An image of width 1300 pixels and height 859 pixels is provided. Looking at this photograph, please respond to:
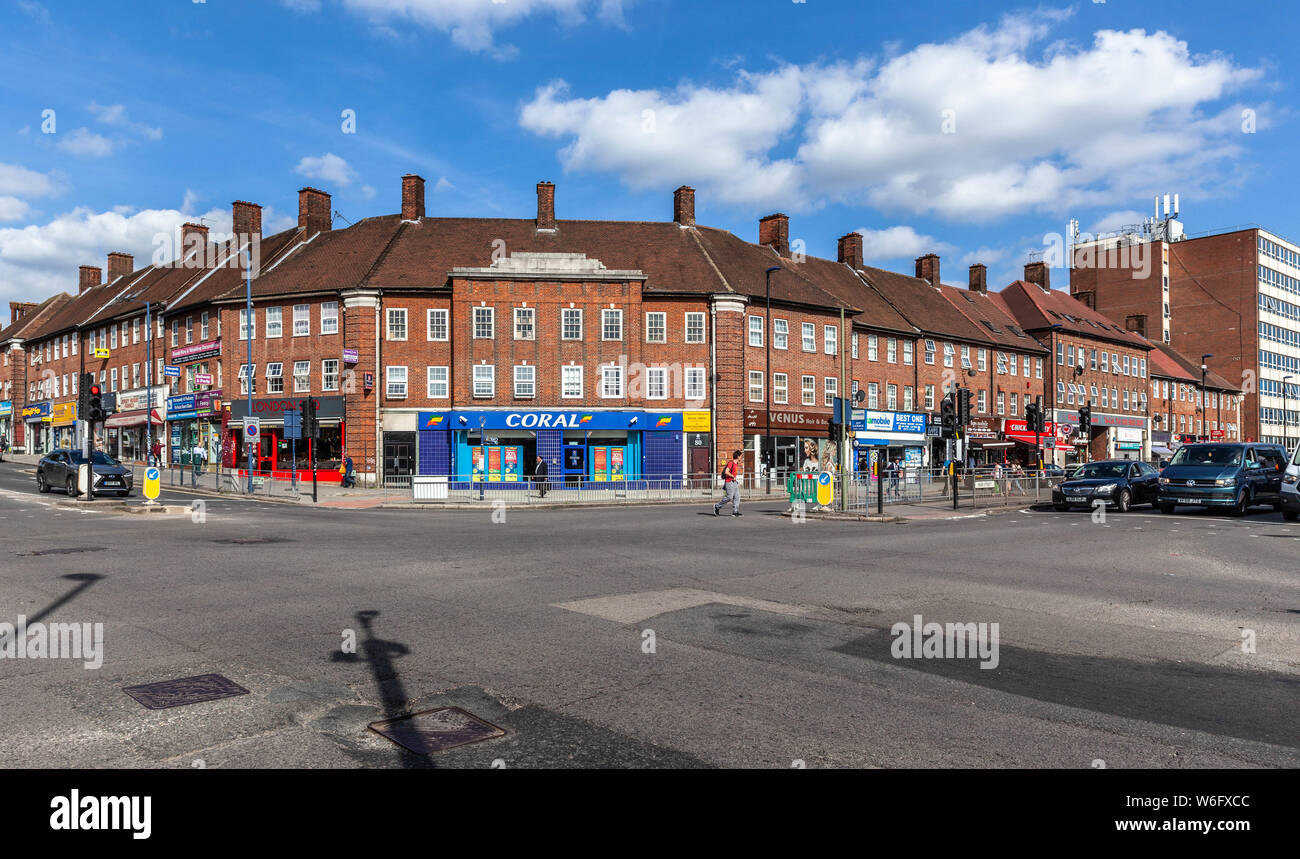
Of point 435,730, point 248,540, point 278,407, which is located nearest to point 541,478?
point 278,407

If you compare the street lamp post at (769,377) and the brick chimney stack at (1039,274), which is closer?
the street lamp post at (769,377)

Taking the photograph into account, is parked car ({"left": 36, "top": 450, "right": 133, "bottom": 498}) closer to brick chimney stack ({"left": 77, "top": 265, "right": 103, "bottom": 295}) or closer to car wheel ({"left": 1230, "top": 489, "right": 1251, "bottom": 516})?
car wheel ({"left": 1230, "top": 489, "right": 1251, "bottom": 516})

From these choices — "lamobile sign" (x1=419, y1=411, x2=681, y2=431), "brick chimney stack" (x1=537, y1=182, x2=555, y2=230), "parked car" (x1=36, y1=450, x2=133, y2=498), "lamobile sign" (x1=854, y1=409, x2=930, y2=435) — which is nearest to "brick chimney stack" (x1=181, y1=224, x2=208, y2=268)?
"brick chimney stack" (x1=537, y1=182, x2=555, y2=230)

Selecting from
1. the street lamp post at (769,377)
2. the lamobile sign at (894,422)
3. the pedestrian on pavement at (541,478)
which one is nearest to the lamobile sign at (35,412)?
the pedestrian on pavement at (541,478)

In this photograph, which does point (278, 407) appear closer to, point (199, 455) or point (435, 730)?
point (199, 455)

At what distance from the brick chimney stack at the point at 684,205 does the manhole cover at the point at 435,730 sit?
44500mm

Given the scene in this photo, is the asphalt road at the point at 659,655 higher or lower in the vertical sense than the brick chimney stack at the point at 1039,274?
lower

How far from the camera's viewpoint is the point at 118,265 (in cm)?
6669

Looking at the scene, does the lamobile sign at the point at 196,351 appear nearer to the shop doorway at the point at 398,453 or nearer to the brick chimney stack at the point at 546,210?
the shop doorway at the point at 398,453

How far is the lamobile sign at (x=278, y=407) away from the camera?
4072 cm

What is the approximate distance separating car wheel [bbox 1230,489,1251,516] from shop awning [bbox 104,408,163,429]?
166 feet

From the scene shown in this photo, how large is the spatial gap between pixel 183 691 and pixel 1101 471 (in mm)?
26971
